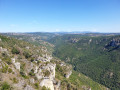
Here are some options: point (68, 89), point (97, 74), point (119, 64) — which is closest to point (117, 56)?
point (119, 64)

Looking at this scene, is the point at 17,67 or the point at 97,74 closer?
the point at 17,67

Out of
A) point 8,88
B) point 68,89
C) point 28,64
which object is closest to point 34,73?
point 28,64

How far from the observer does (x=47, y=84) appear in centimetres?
3203

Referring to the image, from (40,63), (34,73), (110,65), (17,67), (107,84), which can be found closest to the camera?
(17,67)

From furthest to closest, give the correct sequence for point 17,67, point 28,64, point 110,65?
point 110,65 → point 28,64 → point 17,67

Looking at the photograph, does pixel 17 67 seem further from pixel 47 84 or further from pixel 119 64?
pixel 119 64

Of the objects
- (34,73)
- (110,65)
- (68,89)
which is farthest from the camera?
(110,65)

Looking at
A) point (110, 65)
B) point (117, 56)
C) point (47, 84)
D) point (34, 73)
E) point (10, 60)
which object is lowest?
point (110, 65)

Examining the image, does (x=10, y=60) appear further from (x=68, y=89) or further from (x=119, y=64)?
(x=119, y=64)

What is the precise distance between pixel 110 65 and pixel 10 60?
488ft

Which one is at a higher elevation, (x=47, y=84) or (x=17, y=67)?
(x=17, y=67)

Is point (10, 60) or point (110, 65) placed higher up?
point (10, 60)

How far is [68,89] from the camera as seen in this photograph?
45250 mm

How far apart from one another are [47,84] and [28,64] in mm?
11246
